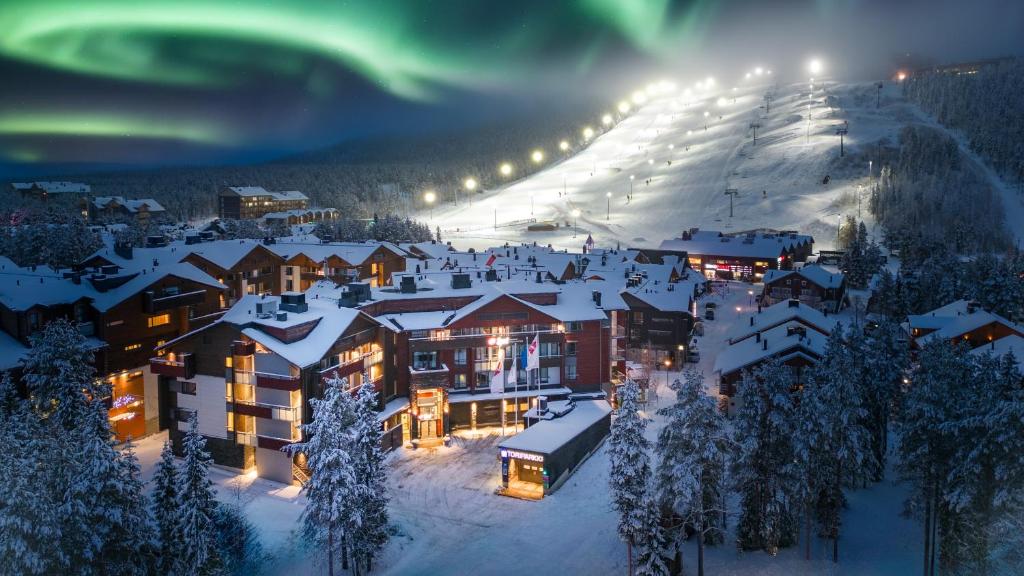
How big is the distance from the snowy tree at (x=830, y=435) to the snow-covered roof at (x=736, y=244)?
86.5m

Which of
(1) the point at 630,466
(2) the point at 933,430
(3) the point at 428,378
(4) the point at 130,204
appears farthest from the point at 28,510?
(4) the point at 130,204

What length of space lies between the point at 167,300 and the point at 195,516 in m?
31.9

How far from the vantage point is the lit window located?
172 ft

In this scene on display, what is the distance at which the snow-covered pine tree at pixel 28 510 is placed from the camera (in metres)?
21.4

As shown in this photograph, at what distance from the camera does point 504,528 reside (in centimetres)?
3512

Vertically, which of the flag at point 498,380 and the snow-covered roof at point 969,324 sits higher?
the snow-covered roof at point 969,324

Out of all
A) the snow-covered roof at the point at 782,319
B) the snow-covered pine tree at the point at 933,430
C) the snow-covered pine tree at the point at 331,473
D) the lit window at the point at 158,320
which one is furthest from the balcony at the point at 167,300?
the snow-covered pine tree at the point at 933,430

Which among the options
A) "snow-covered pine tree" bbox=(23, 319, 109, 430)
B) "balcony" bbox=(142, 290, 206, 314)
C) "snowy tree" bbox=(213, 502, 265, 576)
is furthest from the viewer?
"balcony" bbox=(142, 290, 206, 314)

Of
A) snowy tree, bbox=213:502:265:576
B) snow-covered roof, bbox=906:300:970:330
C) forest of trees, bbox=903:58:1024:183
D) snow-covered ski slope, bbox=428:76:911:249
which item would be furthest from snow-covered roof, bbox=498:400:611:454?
forest of trees, bbox=903:58:1024:183

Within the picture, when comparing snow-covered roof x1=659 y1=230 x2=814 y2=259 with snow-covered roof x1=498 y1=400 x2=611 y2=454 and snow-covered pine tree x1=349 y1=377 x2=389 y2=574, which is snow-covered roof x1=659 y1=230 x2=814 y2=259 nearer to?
snow-covered roof x1=498 y1=400 x2=611 y2=454

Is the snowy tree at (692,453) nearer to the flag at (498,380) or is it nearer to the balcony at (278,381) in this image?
the flag at (498,380)

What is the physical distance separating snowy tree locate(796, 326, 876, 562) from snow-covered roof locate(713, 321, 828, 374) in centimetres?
1826

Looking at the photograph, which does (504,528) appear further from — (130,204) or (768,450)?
(130,204)

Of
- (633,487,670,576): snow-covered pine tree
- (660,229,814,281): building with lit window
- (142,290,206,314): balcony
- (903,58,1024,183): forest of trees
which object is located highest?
(903,58,1024,183): forest of trees
